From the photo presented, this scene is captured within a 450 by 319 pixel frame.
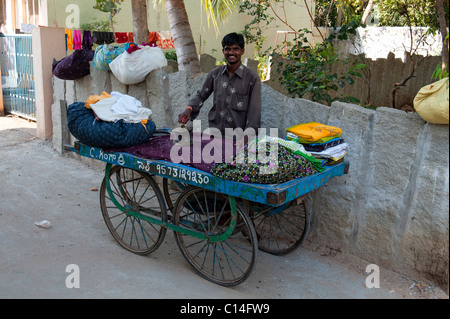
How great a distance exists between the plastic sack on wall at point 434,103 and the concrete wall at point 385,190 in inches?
5.2

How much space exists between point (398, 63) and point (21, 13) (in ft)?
33.1

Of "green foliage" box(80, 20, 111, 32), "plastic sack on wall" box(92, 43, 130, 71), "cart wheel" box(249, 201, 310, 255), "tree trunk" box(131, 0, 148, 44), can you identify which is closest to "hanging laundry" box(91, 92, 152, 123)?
"cart wheel" box(249, 201, 310, 255)

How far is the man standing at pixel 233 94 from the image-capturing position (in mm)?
3563

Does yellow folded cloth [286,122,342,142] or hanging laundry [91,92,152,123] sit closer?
yellow folded cloth [286,122,342,142]

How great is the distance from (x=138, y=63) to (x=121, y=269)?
2.53 m

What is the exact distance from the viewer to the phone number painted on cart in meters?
2.94

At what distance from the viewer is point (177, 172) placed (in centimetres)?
308

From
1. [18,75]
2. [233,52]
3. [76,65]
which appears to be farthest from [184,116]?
[18,75]

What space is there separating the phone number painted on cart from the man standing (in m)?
0.55

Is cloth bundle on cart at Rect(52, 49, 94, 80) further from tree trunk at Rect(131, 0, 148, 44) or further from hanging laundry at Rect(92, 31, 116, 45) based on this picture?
hanging laundry at Rect(92, 31, 116, 45)

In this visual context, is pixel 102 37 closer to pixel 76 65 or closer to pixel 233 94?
pixel 76 65

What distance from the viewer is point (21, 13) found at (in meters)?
12.0

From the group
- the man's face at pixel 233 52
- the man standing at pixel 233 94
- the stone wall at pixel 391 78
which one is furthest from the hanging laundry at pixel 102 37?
the man's face at pixel 233 52

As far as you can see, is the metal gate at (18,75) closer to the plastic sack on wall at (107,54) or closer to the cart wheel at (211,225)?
the plastic sack on wall at (107,54)
